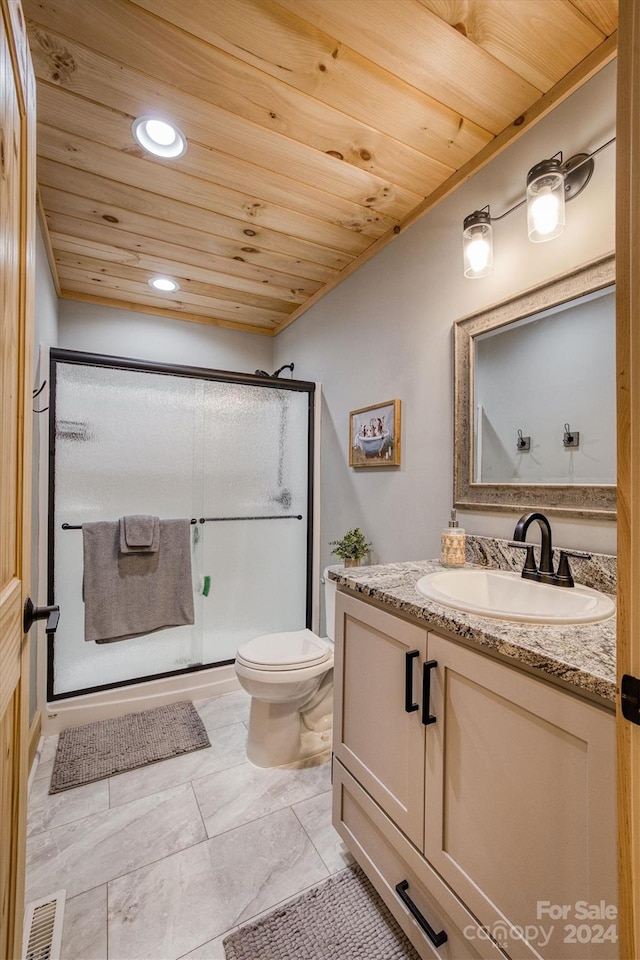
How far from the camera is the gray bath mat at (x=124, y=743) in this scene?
5.55 feet

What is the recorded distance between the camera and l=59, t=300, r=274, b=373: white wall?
2.74 metres

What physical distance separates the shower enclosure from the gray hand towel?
99 millimetres

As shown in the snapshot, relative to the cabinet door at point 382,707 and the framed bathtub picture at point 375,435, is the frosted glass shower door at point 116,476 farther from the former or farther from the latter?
the cabinet door at point 382,707

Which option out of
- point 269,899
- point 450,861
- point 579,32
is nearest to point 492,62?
point 579,32

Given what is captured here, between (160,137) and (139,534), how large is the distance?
1678mm

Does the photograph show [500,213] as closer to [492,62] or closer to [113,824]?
[492,62]

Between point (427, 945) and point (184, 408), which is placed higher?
point (184, 408)

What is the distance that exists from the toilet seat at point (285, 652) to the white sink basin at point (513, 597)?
2.39 feet

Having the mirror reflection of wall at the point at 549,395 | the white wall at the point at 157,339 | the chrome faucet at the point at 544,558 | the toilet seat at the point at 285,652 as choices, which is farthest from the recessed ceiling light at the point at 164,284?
the chrome faucet at the point at 544,558

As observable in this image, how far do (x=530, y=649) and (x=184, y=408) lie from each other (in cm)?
209

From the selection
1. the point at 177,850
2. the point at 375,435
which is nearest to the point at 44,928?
the point at 177,850

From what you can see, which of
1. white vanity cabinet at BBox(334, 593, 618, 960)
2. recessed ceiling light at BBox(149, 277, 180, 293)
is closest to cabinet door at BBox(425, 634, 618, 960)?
white vanity cabinet at BBox(334, 593, 618, 960)

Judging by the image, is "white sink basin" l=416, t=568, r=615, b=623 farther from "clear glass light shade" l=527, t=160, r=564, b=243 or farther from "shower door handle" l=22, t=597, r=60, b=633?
"clear glass light shade" l=527, t=160, r=564, b=243

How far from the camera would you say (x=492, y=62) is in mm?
1188
